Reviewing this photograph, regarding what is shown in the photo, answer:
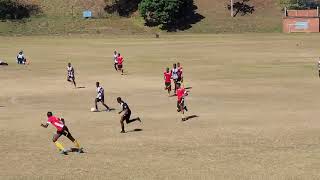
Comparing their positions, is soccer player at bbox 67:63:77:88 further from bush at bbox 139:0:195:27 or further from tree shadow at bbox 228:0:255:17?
tree shadow at bbox 228:0:255:17

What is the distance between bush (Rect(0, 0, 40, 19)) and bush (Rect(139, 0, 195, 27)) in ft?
60.3

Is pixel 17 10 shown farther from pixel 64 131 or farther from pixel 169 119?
pixel 64 131

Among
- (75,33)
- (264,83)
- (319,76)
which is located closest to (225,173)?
(264,83)

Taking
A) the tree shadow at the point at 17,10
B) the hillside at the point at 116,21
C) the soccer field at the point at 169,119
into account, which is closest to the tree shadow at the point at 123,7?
the hillside at the point at 116,21

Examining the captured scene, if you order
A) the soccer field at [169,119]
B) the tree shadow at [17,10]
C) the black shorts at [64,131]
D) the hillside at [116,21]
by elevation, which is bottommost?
the soccer field at [169,119]

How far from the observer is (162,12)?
87062mm

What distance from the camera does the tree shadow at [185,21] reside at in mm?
87938

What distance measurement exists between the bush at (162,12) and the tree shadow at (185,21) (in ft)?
0.56

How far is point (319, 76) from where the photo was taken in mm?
41094

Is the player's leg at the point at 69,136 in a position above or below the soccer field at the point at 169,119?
above

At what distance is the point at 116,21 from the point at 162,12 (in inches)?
311

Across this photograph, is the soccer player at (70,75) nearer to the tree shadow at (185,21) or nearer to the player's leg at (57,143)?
the player's leg at (57,143)

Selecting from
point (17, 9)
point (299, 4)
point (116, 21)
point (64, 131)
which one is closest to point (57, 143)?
point (64, 131)

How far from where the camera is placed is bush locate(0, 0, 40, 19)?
89.9 metres
